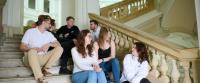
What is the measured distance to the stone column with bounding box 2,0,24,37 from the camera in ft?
22.2

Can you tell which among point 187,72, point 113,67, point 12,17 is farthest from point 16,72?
point 12,17

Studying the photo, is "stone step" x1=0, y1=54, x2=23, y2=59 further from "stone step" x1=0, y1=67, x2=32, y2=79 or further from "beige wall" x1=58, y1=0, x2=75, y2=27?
"beige wall" x1=58, y1=0, x2=75, y2=27

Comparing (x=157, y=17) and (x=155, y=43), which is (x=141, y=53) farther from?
(x=157, y=17)

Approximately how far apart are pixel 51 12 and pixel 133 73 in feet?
23.4

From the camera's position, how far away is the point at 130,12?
831 cm

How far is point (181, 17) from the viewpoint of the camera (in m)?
7.84

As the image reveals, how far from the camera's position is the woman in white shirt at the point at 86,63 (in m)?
3.53

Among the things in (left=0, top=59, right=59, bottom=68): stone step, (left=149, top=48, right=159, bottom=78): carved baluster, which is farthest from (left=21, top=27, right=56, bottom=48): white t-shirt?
(left=149, top=48, right=159, bottom=78): carved baluster

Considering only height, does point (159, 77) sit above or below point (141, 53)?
below

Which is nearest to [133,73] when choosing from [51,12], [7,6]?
[7,6]

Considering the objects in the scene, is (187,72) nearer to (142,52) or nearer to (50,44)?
(142,52)

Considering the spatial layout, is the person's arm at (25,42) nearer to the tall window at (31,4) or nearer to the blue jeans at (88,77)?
the blue jeans at (88,77)

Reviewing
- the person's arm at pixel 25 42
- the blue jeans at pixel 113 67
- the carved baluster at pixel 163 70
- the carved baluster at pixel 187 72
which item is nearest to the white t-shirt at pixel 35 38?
the person's arm at pixel 25 42

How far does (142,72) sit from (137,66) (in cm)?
12
